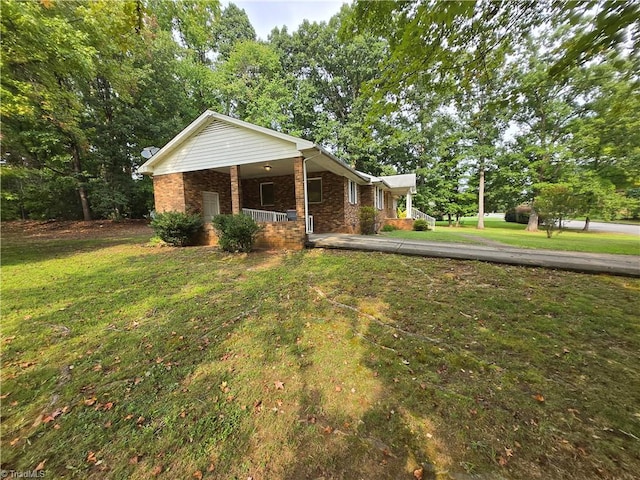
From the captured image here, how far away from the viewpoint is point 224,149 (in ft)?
29.1

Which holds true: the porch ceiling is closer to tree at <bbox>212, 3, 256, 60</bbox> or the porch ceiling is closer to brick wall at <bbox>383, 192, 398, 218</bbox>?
brick wall at <bbox>383, 192, 398, 218</bbox>

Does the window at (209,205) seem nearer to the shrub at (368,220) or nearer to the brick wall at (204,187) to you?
the brick wall at (204,187)

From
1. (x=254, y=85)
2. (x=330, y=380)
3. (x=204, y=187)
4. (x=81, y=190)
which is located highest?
(x=254, y=85)

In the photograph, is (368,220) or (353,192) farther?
(353,192)

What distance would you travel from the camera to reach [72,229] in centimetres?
1373

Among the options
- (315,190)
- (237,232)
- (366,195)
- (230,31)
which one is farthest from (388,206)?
(230,31)

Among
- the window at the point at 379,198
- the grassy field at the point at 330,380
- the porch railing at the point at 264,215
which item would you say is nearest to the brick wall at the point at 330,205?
the porch railing at the point at 264,215

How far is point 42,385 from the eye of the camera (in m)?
2.43

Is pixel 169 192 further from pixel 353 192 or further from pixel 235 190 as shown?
pixel 353 192

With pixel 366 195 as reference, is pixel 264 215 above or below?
below

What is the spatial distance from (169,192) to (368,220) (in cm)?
904

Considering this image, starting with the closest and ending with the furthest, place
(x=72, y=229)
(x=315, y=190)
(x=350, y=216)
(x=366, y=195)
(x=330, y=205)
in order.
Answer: (x=330, y=205)
(x=315, y=190)
(x=350, y=216)
(x=72, y=229)
(x=366, y=195)

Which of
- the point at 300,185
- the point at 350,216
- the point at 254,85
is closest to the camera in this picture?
the point at 300,185

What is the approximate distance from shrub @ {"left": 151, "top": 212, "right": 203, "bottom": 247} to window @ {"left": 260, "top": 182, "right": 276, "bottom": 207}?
434 centimetres
